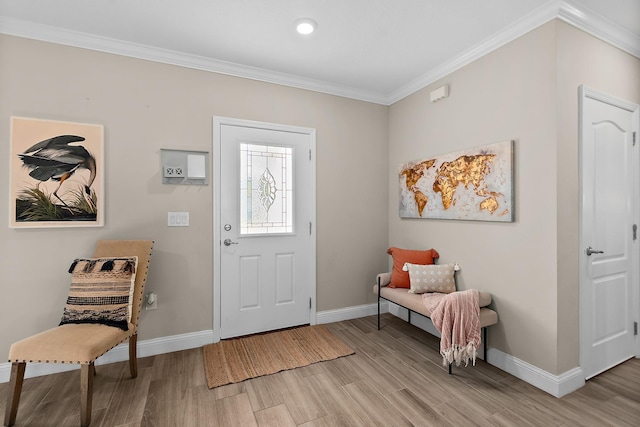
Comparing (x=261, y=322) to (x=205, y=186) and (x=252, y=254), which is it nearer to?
(x=252, y=254)

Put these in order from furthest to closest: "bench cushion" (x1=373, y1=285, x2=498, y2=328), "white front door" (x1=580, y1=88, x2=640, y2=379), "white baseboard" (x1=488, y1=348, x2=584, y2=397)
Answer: "bench cushion" (x1=373, y1=285, x2=498, y2=328) < "white front door" (x1=580, y1=88, x2=640, y2=379) < "white baseboard" (x1=488, y1=348, x2=584, y2=397)

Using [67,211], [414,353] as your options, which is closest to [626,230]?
[414,353]

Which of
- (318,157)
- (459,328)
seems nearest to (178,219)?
(318,157)

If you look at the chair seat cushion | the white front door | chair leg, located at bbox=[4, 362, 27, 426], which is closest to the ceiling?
the white front door

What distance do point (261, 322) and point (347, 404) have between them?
135 cm

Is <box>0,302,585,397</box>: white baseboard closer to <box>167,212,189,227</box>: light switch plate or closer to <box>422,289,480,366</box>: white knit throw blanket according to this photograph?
<box>422,289,480,366</box>: white knit throw blanket

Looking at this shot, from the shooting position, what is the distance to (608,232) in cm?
233

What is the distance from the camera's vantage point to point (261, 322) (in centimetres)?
307

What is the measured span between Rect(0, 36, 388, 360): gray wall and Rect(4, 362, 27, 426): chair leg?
2.36 ft

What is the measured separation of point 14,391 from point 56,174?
4.95 feet

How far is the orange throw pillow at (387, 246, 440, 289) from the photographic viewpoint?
302cm

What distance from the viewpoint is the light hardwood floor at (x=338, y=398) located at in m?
1.83

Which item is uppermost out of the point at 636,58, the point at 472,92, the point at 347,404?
the point at 636,58

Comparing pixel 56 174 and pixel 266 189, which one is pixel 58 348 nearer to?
pixel 56 174
